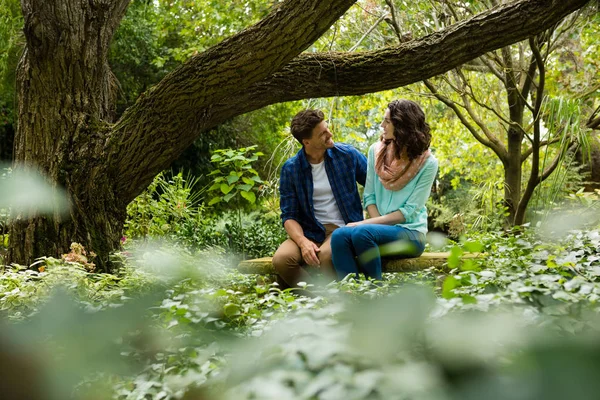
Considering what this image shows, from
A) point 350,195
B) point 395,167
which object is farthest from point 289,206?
point 395,167

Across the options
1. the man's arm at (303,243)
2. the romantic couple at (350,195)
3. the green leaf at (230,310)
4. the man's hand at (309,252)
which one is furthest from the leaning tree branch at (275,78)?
the green leaf at (230,310)

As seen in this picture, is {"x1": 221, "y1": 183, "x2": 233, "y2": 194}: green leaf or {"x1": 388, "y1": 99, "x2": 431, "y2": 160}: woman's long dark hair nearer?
{"x1": 388, "y1": 99, "x2": 431, "y2": 160}: woman's long dark hair

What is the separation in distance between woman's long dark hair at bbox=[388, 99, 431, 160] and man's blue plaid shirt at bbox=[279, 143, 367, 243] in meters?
0.41

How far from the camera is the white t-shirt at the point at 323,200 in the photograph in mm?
4309

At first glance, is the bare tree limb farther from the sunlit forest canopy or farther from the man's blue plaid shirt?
the man's blue plaid shirt

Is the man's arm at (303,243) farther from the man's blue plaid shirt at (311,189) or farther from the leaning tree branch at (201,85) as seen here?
the leaning tree branch at (201,85)

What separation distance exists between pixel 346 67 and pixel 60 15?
1.81 metres

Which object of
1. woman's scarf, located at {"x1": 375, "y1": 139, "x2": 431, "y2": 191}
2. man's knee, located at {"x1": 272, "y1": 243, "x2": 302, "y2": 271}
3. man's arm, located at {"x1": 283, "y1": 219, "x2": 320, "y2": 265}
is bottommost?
man's knee, located at {"x1": 272, "y1": 243, "x2": 302, "y2": 271}

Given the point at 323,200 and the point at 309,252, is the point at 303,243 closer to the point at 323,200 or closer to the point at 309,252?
the point at 309,252

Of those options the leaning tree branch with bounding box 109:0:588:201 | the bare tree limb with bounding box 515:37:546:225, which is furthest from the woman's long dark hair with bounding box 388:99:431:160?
the bare tree limb with bounding box 515:37:546:225

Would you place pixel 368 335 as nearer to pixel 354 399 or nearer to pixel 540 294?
pixel 354 399

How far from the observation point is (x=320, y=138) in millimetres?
4223

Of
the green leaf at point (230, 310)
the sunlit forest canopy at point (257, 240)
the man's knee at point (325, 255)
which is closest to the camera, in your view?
the sunlit forest canopy at point (257, 240)

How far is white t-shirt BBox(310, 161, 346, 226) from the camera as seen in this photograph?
4309 mm
